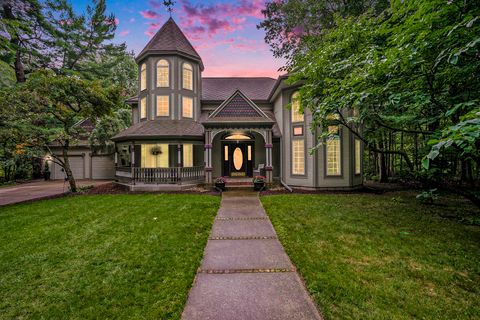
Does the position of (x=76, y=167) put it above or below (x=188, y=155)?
below

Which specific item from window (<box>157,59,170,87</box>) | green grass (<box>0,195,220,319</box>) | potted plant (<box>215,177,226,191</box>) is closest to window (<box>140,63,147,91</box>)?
window (<box>157,59,170,87</box>)

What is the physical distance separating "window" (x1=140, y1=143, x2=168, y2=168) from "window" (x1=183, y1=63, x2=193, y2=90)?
4.79 metres

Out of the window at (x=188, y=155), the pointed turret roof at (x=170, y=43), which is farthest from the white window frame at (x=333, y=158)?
the pointed turret roof at (x=170, y=43)

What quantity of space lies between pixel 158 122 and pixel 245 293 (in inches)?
523

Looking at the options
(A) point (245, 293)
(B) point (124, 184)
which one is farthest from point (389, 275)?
(B) point (124, 184)

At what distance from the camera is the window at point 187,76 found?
46.9 feet

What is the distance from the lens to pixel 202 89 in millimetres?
16688

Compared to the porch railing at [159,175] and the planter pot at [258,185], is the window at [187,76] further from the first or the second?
the planter pot at [258,185]

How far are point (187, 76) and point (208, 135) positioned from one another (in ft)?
18.4

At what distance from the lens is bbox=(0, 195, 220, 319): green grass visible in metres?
Answer: 2.73

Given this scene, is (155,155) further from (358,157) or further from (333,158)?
(358,157)

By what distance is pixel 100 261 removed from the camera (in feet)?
12.8

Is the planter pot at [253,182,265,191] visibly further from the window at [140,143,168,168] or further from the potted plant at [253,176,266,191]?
the window at [140,143,168,168]

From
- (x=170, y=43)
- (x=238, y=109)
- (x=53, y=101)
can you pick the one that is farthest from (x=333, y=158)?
(x=53, y=101)
